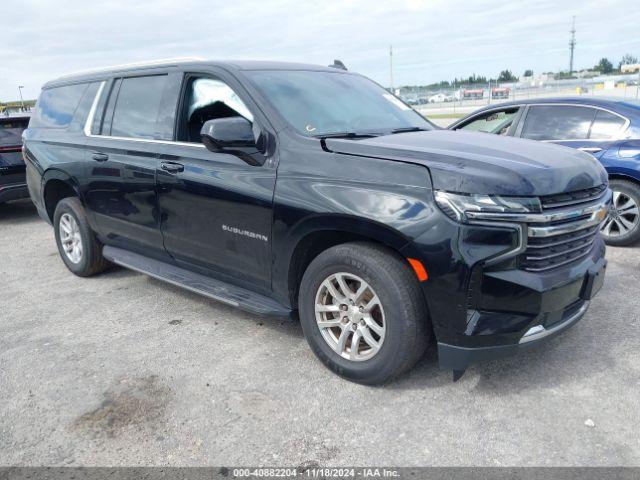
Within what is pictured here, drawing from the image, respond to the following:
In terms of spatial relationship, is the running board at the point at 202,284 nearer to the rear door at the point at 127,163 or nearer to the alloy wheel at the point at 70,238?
the rear door at the point at 127,163

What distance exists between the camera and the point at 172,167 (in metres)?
3.87

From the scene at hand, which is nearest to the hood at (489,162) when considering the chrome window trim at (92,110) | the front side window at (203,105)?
the front side window at (203,105)

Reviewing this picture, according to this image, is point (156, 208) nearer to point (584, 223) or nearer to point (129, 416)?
point (129, 416)

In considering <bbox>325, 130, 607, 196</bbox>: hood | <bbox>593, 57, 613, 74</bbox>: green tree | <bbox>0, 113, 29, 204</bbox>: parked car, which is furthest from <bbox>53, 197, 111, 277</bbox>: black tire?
<bbox>593, 57, 613, 74</bbox>: green tree

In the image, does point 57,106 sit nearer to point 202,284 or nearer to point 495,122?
point 202,284

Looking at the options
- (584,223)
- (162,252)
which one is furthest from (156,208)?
(584,223)

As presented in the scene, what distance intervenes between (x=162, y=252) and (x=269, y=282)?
124cm

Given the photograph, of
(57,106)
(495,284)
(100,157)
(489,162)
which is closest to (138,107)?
(100,157)

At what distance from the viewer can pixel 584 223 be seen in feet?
9.67

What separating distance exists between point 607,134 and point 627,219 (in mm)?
933

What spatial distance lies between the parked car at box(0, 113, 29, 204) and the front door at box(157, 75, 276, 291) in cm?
505

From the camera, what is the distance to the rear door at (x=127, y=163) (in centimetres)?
416

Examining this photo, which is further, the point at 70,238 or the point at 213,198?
the point at 70,238

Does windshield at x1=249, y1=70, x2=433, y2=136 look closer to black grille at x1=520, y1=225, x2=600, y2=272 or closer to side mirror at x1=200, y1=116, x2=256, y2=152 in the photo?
side mirror at x1=200, y1=116, x2=256, y2=152
